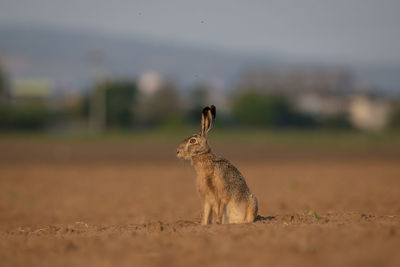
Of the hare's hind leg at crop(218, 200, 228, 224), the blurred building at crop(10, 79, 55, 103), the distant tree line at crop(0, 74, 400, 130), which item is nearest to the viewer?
the hare's hind leg at crop(218, 200, 228, 224)

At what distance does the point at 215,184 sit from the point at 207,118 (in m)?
0.93

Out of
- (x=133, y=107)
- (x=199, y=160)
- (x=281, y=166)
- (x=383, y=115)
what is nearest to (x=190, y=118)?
(x=133, y=107)

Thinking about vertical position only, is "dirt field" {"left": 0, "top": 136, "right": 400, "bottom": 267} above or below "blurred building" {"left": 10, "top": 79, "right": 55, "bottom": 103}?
above

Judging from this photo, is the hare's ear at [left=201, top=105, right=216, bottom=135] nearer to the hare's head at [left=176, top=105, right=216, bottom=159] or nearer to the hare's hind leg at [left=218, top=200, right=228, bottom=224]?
the hare's head at [left=176, top=105, right=216, bottom=159]


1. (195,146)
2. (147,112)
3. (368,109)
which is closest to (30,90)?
(147,112)

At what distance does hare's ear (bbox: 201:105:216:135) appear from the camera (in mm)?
8930

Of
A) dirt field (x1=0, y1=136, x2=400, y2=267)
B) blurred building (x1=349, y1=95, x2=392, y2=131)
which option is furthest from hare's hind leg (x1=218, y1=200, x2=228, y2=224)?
blurred building (x1=349, y1=95, x2=392, y2=131)

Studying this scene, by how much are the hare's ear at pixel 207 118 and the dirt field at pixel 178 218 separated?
139 cm

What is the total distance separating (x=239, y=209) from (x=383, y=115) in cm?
12039

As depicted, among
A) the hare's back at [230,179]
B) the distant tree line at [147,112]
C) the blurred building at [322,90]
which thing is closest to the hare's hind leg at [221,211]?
the hare's back at [230,179]

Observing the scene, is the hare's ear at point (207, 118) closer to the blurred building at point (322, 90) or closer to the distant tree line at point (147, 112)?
the distant tree line at point (147, 112)

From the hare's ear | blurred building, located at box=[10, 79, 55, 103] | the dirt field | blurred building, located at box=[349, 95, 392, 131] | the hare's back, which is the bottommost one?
blurred building, located at box=[349, 95, 392, 131]

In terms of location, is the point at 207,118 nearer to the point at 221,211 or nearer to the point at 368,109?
the point at 221,211

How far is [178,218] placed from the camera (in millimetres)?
12367
